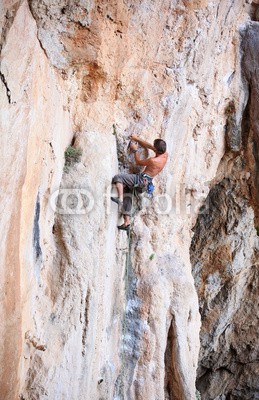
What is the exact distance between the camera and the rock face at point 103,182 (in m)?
4.45

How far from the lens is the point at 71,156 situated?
6023 mm

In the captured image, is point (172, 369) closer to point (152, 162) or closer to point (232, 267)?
point (152, 162)

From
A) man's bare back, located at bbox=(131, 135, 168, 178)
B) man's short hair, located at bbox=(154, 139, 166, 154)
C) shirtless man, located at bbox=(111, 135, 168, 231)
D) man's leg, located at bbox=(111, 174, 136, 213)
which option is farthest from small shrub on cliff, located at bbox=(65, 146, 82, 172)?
man's short hair, located at bbox=(154, 139, 166, 154)

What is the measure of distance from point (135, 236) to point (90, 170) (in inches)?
62.7

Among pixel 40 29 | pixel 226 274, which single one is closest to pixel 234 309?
pixel 226 274

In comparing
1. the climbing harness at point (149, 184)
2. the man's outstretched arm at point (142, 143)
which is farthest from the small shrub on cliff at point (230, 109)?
the climbing harness at point (149, 184)

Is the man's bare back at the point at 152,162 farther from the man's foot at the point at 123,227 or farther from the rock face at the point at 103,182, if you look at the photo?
the man's foot at the point at 123,227

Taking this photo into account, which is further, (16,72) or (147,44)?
(147,44)

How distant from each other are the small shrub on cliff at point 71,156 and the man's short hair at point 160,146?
126 cm

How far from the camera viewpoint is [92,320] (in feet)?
19.1

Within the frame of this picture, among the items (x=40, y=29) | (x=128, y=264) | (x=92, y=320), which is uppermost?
(x=40, y=29)

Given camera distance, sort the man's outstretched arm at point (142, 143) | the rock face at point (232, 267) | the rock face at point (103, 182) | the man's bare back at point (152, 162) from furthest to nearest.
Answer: the rock face at point (232, 267), the man's outstretched arm at point (142, 143), the man's bare back at point (152, 162), the rock face at point (103, 182)

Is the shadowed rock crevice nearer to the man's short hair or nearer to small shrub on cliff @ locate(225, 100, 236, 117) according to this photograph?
the man's short hair

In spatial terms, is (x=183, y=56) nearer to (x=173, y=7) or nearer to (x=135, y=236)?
(x=173, y=7)
